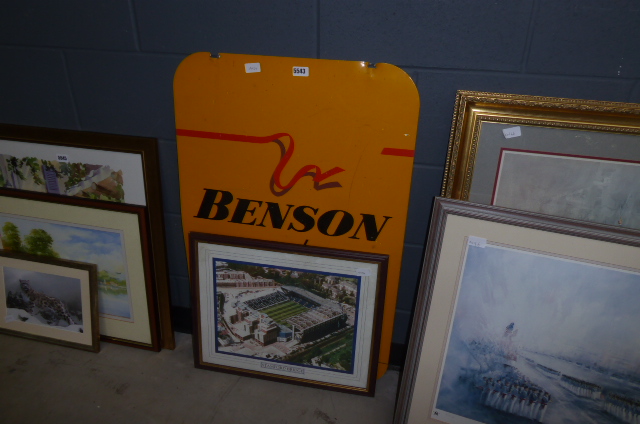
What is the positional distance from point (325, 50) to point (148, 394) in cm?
120

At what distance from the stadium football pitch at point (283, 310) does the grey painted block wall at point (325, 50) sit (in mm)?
337

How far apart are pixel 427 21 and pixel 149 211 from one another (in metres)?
1.00

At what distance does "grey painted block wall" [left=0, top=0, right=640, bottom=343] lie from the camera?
1038 mm

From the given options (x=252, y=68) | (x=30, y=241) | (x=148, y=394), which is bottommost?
(x=148, y=394)

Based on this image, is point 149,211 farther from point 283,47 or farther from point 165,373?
point 283,47

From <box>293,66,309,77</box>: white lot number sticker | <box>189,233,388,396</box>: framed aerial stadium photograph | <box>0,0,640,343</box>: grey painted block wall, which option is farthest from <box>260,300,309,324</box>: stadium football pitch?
<box>293,66,309,77</box>: white lot number sticker

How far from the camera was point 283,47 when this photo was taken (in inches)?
45.9

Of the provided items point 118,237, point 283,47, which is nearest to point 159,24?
point 283,47

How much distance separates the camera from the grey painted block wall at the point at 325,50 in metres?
1.04

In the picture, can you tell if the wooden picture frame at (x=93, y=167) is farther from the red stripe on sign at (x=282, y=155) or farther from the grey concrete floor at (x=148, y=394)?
the grey concrete floor at (x=148, y=394)

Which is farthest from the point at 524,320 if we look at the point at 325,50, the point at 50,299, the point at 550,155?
the point at 50,299

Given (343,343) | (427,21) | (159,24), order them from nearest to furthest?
1. (427,21)
2. (159,24)
3. (343,343)

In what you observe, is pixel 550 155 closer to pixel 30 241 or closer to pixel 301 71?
pixel 301 71

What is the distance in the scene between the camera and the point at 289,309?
1393mm
